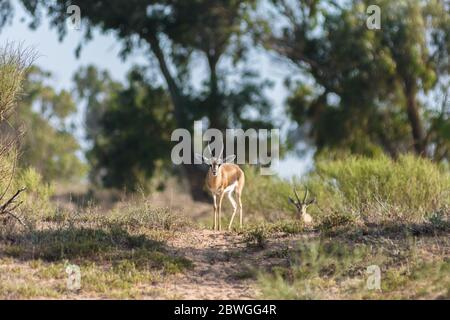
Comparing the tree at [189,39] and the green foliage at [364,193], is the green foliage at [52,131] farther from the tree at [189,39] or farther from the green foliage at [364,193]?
the green foliage at [364,193]

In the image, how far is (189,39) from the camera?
33562 mm

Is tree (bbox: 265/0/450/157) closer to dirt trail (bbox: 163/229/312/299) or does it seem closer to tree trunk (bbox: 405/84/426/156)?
tree trunk (bbox: 405/84/426/156)

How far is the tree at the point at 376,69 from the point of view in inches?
1253

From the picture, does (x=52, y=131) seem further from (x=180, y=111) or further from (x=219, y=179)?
(x=219, y=179)

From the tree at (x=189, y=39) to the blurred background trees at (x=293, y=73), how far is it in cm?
5

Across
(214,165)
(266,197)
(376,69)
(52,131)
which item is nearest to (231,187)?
(214,165)

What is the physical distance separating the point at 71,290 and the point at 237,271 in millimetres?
2589

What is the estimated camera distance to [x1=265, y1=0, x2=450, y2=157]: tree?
3183cm

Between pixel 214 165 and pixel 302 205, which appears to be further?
pixel 302 205

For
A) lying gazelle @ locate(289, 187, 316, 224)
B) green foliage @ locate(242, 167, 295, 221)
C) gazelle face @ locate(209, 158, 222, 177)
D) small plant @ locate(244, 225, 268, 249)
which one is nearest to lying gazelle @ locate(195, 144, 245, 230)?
gazelle face @ locate(209, 158, 222, 177)

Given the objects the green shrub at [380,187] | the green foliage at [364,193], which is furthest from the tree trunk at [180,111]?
the green shrub at [380,187]

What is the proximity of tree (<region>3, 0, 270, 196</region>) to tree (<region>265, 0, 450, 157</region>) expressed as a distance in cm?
210

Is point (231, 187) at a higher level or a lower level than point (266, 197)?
higher

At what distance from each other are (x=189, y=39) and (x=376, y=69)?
7.82 meters
